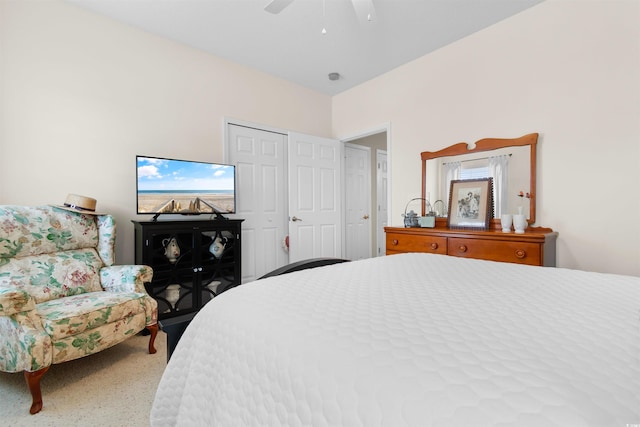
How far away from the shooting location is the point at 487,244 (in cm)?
232

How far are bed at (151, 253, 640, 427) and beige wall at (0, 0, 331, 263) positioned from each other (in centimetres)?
239

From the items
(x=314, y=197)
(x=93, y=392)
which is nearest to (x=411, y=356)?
(x=93, y=392)

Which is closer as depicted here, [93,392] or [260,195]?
[93,392]

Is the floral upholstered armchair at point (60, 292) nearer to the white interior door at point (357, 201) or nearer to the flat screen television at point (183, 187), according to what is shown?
the flat screen television at point (183, 187)

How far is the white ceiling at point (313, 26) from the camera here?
7.89 feet

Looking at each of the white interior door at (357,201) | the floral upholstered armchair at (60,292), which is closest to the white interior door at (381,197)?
the white interior door at (357,201)

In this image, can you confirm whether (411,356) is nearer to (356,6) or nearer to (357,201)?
(356,6)

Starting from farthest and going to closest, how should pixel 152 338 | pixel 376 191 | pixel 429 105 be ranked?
pixel 376 191 < pixel 429 105 < pixel 152 338

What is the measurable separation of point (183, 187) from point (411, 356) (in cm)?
276

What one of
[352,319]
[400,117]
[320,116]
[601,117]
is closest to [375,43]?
[400,117]

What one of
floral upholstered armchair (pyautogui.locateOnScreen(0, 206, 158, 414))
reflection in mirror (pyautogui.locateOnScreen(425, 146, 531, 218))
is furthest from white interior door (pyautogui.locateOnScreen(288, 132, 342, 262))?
floral upholstered armchair (pyautogui.locateOnScreen(0, 206, 158, 414))

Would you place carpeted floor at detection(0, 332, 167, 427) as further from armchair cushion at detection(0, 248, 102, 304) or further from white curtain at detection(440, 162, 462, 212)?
white curtain at detection(440, 162, 462, 212)

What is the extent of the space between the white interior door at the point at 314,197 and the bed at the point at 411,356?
279 centimetres

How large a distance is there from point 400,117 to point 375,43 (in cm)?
88
